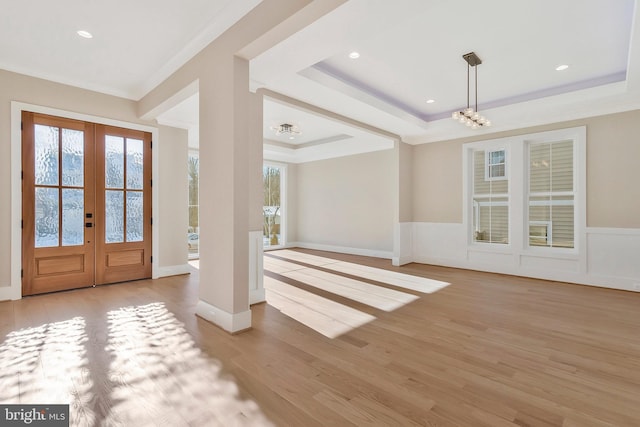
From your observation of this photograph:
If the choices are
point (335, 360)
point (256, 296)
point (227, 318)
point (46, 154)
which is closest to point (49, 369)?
point (227, 318)

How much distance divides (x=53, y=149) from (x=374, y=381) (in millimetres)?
5007

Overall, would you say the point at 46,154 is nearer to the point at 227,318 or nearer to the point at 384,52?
the point at 227,318

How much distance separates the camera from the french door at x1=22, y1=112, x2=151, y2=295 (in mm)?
3998

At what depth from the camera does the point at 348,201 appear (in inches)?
324

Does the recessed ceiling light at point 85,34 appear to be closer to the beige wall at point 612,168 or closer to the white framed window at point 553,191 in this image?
the beige wall at point 612,168

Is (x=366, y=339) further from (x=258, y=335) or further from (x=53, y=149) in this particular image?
(x=53, y=149)

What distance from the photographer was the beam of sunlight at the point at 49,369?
1.84m

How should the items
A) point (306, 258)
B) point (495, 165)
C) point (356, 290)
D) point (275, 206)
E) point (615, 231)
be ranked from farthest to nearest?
point (275, 206) < point (306, 258) < point (495, 165) < point (615, 231) < point (356, 290)

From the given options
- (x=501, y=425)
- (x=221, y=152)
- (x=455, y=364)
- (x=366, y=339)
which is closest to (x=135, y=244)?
(x=221, y=152)

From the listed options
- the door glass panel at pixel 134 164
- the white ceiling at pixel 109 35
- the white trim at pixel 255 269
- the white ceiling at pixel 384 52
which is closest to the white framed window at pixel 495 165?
the white ceiling at pixel 384 52

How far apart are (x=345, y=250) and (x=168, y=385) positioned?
21.1 feet

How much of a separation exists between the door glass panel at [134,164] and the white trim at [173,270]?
143cm

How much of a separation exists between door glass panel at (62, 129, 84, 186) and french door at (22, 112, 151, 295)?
0.01 m

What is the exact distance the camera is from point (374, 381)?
2062mm
